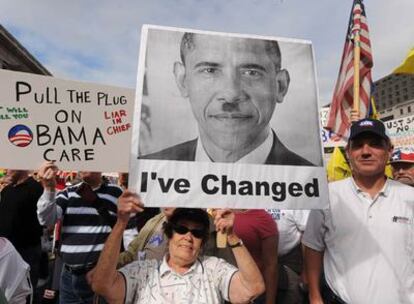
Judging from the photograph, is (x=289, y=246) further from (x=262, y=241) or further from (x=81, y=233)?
(x=81, y=233)

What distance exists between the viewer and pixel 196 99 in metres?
2.35

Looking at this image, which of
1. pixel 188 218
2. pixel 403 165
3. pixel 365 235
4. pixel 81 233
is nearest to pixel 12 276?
pixel 188 218

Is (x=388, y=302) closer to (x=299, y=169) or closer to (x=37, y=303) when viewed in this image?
(x=299, y=169)

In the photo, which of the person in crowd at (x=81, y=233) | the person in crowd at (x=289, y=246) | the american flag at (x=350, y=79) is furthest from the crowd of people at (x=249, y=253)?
the american flag at (x=350, y=79)

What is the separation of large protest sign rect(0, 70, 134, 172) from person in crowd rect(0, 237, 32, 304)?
21.4 inches

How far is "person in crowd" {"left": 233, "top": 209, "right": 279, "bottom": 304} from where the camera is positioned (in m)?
3.20

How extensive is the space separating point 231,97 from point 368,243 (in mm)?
1215

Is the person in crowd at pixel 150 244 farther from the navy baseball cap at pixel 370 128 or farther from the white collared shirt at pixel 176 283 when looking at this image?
the navy baseball cap at pixel 370 128

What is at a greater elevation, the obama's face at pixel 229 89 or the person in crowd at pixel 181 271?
the obama's face at pixel 229 89

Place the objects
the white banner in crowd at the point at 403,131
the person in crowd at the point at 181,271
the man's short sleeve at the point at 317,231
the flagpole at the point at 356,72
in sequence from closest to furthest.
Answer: the person in crowd at the point at 181,271
the man's short sleeve at the point at 317,231
the flagpole at the point at 356,72
the white banner in crowd at the point at 403,131

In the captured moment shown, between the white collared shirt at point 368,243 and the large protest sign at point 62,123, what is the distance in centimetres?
142

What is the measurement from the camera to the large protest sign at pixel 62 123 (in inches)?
93.9

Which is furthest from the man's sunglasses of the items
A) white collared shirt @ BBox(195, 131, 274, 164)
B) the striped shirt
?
the striped shirt

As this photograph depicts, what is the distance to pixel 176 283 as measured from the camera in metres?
2.32
